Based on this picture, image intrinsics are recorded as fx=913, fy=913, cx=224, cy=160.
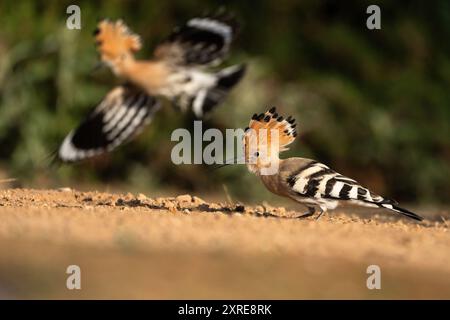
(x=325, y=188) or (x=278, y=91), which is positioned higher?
(x=278, y=91)

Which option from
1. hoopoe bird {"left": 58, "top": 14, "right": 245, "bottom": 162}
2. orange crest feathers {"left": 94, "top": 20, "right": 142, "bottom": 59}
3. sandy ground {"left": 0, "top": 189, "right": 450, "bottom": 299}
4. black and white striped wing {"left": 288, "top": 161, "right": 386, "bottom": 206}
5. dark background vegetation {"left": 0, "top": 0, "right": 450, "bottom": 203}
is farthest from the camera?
dark background vegetation {"left": 0, "top": 0, "right": 450, "bottom": 203}

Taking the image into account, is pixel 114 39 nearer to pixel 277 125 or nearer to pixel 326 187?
pixel 277 125

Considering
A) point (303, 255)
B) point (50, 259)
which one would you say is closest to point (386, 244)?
point (303, 255)

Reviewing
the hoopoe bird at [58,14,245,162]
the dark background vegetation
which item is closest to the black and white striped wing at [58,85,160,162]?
the hoopoe bird at [58,14,245,162]

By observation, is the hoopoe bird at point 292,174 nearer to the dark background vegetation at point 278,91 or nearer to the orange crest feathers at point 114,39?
the orange crest feathers at point 114,39

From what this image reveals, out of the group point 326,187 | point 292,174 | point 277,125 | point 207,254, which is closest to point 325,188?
point 326,187

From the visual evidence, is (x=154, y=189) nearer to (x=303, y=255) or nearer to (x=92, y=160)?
(x=92, y=160)

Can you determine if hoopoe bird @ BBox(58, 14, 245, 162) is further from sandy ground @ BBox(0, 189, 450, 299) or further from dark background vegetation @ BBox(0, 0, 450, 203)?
dark background vegetation @ BBox(0, 0, 450, 203)
